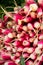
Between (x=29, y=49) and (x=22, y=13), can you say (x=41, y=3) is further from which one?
(x=29, y=49)

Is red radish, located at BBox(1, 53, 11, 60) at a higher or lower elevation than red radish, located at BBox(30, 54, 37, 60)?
higher

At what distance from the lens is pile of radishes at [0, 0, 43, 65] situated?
46.8 inches

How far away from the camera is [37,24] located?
1188mm

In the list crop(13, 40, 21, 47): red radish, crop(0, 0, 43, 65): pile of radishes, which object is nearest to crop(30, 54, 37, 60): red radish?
crop(0, 0, 43, 65): pile of radishes

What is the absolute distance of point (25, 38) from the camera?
4.06 ft

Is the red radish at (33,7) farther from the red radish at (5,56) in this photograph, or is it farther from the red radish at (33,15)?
the red radish at (5,56)

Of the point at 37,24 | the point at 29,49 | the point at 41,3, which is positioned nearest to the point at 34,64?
the point at 29,49

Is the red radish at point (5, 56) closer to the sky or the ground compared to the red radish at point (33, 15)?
closer to the ground

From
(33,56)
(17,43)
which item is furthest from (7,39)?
(33,56)

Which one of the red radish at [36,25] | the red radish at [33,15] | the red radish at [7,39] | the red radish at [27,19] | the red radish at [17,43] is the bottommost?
the red radish at [17,43]

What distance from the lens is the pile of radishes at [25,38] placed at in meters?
1.19

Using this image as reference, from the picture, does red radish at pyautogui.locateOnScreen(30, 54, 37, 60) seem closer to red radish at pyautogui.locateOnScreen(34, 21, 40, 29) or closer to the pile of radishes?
the pile of radishes

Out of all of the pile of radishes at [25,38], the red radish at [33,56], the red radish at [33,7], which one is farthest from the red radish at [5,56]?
the red radish at [33,7]

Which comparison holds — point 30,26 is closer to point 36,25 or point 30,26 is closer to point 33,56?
point 36,25
